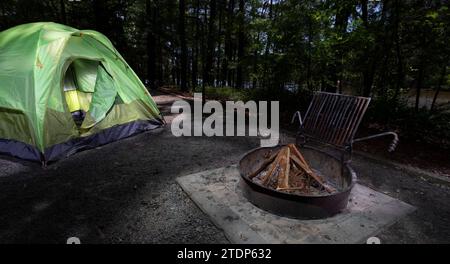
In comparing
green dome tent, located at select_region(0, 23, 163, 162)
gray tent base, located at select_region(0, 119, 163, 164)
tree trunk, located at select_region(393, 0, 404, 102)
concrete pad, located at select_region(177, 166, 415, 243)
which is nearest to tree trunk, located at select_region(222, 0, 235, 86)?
tree trunk, located at select_region(393, 0, 404, 102)

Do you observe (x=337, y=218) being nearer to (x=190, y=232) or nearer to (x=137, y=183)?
(x=190, y=232)

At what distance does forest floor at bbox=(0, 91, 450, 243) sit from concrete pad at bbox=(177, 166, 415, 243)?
0.11m

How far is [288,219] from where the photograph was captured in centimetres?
285

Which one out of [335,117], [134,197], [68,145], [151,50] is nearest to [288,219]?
[335,117]

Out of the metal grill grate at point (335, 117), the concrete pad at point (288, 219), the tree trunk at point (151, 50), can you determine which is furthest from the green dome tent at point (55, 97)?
the tree trunk at point (151, 50)

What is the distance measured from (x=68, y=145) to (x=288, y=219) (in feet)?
12.7

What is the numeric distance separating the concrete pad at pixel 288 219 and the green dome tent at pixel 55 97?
2.42m

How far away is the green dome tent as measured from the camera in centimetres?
428

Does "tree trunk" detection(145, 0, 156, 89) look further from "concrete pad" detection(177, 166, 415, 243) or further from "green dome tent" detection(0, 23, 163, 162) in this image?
"concrete pad" detection(177, 166, 415, 243)

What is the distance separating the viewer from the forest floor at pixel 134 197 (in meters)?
2.67

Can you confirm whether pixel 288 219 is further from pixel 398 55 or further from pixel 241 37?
pixel 241 37

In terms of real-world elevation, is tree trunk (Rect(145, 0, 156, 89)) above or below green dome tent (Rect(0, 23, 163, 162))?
above
